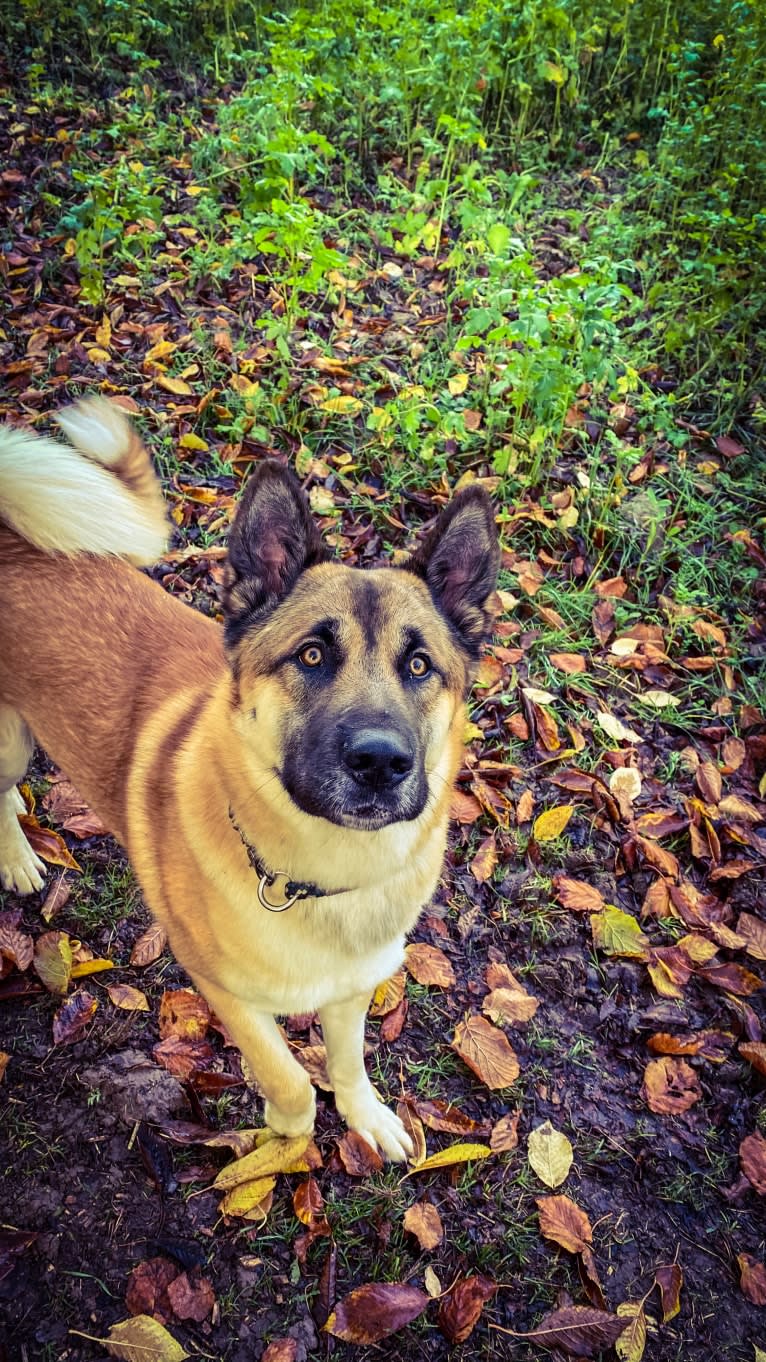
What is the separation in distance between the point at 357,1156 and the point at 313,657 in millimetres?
1464

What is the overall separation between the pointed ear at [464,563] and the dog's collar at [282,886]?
75 cm

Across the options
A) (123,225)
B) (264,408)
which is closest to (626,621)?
(264,408)

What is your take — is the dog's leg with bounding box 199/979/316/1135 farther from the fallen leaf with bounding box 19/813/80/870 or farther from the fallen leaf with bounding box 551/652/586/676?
the fallen leaf with bounding box 551/652/586/676

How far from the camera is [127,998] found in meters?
2.59

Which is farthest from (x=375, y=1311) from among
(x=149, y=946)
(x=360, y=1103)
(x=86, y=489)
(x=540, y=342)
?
(x=540, y=342)

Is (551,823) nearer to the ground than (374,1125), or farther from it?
farther from it

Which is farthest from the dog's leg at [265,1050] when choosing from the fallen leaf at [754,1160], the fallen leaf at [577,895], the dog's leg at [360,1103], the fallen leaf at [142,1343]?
the fallen leaf at [754,1160]

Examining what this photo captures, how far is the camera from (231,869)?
1.96 meters

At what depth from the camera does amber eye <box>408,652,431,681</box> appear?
1986 mm

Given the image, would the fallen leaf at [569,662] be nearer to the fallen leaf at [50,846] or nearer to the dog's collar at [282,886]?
the dog's collar at [282,886]

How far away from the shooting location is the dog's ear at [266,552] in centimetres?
196

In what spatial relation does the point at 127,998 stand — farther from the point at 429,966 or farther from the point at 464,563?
the point at 464,563

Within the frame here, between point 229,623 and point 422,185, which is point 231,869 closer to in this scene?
point 229,623

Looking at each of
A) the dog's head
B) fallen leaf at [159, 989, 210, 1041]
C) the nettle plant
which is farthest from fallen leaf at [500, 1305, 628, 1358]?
the nettle plant
